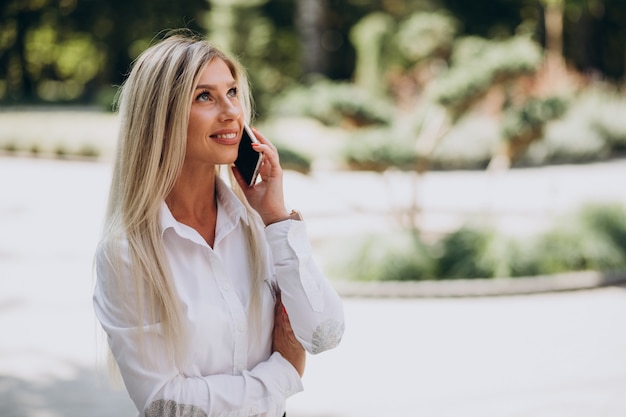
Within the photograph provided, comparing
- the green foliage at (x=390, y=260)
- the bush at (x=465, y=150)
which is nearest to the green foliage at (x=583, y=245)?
the green foliage at (x=390, y=260)

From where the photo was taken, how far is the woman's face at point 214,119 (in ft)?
6.42

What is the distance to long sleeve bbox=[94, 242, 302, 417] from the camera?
1829 millimetres

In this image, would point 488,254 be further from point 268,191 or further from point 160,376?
point 160,376

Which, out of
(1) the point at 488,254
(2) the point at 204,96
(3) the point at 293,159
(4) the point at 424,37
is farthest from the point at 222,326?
(4) the point at 424,37

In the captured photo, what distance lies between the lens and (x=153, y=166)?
190 cm

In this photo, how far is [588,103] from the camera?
67.6ft

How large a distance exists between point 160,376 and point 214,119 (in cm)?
63

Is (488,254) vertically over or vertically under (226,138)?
under

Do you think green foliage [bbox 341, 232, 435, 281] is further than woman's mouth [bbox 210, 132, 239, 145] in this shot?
Yes

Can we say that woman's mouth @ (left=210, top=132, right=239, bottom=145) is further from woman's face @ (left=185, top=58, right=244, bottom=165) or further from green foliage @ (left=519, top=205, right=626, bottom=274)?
green foliage @ (left=519, top=205, right=626, bottom=274)

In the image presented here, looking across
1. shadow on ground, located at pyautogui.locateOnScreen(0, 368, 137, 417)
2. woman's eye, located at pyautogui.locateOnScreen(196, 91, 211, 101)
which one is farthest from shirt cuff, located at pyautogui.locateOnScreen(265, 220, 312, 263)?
shadow on ground, located at pyautogui.locateOnScreen(0, 368, 137, 417)

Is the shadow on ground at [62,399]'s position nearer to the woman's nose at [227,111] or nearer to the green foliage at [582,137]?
the woman's nose at [227,111]

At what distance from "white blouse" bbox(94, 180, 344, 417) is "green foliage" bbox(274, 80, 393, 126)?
5.91 metres

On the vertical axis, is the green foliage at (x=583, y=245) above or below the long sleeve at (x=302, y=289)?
below
